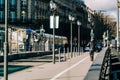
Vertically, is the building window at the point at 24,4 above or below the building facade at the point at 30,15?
above

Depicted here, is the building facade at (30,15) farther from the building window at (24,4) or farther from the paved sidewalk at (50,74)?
the paved sidewalk at (50,74)

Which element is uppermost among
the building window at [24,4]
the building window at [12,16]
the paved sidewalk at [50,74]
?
the building window at [24,4]

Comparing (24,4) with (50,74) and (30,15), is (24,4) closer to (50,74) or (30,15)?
(30,15)

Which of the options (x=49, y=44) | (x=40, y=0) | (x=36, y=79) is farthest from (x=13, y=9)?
(x=36, y=79)

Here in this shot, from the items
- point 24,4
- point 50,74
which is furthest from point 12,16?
point 50,74

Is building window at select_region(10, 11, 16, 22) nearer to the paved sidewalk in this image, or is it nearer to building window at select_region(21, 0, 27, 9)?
building window at select_region(21, 0, 27, 9)

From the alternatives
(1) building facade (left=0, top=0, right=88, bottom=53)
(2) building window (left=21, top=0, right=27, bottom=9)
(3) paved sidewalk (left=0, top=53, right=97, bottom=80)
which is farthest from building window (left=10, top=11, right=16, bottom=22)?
(3) paved sidewalk (left=0, top=53, right=97, bottom=80)

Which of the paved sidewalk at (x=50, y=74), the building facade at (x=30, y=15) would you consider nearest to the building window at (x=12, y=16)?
the building facade at (x=30, y=15)

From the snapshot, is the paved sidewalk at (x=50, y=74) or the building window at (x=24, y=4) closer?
the paved sidewalk at (x=50, y=74)

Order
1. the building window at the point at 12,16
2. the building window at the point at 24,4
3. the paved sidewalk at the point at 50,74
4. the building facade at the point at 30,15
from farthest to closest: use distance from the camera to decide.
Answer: the building window at the point at 24,4, the building window at the point at 12,16, the building facade at the point at 30,15, the paved sidewalk at the point at 50,74

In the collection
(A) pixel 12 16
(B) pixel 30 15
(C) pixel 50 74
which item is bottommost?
(C) pixel 50 74

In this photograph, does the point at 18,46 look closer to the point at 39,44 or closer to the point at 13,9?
the point at 39,44

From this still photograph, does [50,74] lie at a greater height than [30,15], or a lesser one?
lesser

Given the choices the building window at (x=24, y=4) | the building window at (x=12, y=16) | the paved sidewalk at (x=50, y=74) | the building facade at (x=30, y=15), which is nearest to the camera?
the paved sidewalk at (x=50, y=74)
